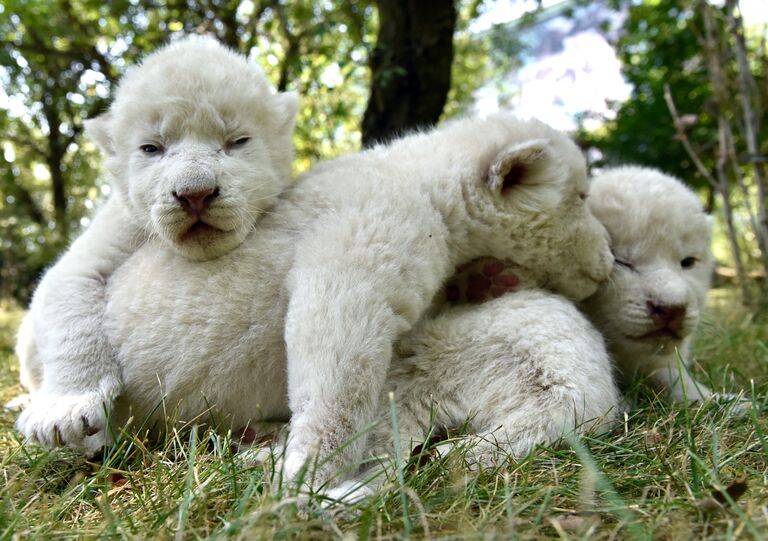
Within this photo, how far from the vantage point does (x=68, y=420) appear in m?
2.40

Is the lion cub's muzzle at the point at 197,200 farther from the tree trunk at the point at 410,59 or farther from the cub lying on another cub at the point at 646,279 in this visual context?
the tree trunk at the point at 410,59

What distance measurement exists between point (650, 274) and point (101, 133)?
282 centimetres

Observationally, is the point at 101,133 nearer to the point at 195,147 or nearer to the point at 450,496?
the point at 195,147

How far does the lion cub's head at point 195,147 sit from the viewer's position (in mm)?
2617

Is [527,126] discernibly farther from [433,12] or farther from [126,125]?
[433,12]

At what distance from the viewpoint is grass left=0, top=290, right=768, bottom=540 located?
65.4 inches

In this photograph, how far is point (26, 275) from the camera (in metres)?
15.1

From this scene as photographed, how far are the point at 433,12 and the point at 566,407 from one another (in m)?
4.76

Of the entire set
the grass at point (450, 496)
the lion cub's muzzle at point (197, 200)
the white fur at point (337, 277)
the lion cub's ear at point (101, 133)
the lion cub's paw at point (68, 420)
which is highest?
the lion cub's ear at point (101, 133)

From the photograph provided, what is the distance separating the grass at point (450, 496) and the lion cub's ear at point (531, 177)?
1073 millimetres

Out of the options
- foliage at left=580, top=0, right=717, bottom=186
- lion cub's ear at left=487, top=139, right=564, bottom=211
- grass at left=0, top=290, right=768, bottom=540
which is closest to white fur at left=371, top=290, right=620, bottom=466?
grass at left=0, top=290, right=768, bottom=540

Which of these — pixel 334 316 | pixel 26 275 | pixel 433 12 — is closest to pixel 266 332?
pixel 334 316

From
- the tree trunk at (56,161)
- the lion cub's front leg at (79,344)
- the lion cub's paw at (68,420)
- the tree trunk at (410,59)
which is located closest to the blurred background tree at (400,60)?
the tree trunk at (410,59)

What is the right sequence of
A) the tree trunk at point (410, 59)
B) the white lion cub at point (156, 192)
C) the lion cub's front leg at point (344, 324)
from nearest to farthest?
1. the lion cub's front leg at point (344, 324)
2. the white lion cub at point (156, 192)
3. the tree trunk at point (410, 59)
